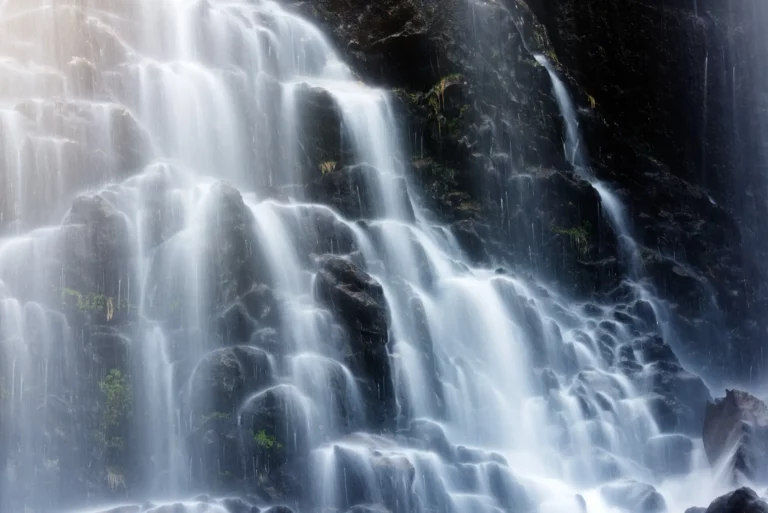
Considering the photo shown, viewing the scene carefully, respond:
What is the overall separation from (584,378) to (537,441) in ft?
7.88

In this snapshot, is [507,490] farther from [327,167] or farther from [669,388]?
[327,167]

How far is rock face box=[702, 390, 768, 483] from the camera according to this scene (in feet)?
47.2

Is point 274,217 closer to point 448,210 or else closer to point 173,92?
point 173,92

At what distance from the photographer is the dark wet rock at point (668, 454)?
15.9m

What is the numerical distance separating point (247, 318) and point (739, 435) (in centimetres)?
1000

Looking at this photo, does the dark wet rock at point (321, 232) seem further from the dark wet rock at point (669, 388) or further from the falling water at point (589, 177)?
the falling water at point (589, 177)

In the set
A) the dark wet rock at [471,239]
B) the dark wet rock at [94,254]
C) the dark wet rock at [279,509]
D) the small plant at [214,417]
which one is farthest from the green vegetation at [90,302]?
the dark wet rock at [471,239]

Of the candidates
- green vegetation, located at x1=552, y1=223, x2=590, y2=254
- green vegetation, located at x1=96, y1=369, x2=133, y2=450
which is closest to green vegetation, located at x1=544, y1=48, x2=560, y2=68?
green vegetation, located at x1=552, y1=223, x2=590, y2=254

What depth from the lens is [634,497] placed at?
1386 centimetres

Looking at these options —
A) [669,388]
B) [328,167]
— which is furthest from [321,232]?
[669,388]

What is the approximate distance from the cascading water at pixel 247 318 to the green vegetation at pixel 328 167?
2.3 inches

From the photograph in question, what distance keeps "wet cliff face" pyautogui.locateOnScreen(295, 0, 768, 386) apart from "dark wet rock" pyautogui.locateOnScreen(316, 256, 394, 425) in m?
5.58

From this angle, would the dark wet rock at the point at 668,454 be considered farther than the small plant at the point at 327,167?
No

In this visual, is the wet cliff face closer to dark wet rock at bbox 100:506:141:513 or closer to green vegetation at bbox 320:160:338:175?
green vegetation at bbox 320:160:338:175
